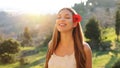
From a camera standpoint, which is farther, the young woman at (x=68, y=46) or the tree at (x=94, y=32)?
the tree at (x=94, y=32)

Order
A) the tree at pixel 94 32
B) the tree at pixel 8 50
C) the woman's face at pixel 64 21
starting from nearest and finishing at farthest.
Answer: the woman's face at pixel 64 21
the tree at pixel 8 50
the tree at pixel 94 32

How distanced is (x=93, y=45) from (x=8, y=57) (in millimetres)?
11218

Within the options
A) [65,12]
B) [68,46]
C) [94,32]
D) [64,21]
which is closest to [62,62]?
[68,46]

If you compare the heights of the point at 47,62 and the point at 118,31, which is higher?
the point at 47,62

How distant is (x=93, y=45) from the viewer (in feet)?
134

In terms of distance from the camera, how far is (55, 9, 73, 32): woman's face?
17.2ft

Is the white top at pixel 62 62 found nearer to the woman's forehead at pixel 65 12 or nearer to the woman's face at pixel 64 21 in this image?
the woman's face at pixel 64 21

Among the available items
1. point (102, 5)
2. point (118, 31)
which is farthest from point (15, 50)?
point (102, 5)

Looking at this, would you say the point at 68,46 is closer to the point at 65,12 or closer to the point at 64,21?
the point at 64,21

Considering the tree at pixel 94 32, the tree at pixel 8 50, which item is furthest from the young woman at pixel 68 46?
the tree at pixel 94 32

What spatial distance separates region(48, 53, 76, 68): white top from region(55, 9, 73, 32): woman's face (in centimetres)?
44

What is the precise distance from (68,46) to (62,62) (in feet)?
1.03

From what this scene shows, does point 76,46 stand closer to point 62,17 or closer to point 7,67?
point 62,17

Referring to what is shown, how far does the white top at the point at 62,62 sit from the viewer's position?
16.8ft
